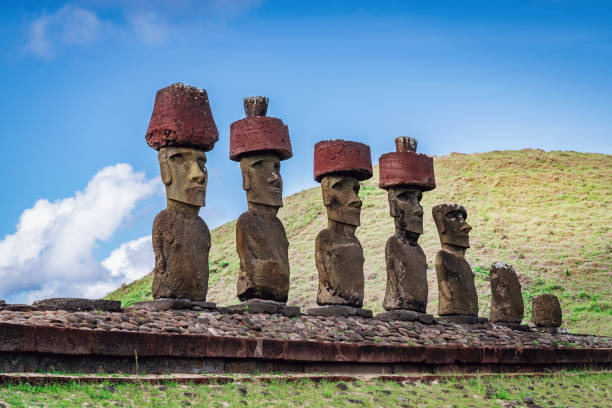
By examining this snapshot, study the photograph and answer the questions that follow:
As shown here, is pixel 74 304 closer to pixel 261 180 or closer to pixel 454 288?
pixel 261 180

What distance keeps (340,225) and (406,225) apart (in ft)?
4.85

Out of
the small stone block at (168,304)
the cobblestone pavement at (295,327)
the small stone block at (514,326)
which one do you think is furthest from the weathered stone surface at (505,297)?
the small stone block at (168,304)

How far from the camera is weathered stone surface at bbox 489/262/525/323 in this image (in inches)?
577

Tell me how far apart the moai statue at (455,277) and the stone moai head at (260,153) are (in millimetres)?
3834

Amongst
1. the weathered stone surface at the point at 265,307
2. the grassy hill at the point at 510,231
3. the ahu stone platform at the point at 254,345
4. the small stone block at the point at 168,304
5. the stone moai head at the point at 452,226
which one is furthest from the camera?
the grassy hill at the point at 510,231

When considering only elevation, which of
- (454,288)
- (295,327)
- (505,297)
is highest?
(454,288)

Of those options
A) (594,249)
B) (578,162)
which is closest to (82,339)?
(594,249)

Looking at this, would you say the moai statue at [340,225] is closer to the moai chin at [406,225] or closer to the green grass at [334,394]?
the moai chin at [406,225]

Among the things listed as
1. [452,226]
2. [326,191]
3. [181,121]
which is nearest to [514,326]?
[452,226]

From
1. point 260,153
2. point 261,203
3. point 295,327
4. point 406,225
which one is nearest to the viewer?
point 295,327

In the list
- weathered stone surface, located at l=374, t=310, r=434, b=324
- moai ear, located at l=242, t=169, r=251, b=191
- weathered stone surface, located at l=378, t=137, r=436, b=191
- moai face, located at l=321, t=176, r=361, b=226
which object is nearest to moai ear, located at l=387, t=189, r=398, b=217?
weathered stone surface, located at l=378, t=137, r=436, b=191

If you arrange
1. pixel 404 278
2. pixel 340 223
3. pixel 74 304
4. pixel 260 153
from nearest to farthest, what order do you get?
pixel 74 304, pixel 260 153, pixel 340 223, pixel 404 278

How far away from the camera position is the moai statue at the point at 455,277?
13445 mm

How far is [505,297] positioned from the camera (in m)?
14.7
